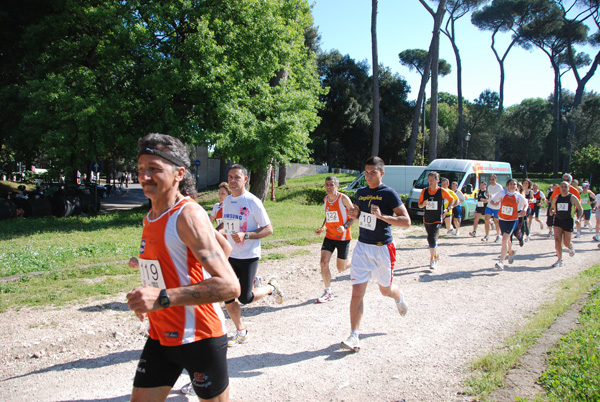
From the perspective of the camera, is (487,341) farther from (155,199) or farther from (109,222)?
(109,222)

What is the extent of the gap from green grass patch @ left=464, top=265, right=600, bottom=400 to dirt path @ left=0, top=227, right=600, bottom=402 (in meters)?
0.13

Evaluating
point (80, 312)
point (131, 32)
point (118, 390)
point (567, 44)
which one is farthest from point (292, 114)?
point (567, 44)

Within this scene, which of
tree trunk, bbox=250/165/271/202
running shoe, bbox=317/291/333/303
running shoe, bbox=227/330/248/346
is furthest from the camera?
tree trunk, bbox=250/165/271/202

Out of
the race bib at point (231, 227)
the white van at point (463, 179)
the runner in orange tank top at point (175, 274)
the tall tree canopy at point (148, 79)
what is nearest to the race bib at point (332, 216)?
the race bib at point (231, 227)

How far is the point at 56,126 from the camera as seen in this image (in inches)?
564

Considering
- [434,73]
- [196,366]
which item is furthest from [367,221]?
[434,73]

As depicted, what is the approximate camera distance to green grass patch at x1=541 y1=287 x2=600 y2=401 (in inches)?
134

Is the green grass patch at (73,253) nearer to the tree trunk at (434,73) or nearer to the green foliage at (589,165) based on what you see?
the tree trunk at (434,73)

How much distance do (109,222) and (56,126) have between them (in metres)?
3.77

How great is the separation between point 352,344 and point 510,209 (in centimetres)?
614

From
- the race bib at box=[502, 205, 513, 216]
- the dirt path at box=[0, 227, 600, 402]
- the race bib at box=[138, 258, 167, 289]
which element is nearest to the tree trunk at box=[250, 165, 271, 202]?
the dirt path at box=[0, 227, 600, 402]

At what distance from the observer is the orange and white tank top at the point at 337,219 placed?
21.6ft

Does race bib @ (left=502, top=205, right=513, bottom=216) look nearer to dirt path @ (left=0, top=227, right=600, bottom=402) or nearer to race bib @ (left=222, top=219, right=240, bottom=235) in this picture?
dirt path @ (left=0, top=227, right=600, bottom=402)

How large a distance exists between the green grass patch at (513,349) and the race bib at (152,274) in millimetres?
2855
